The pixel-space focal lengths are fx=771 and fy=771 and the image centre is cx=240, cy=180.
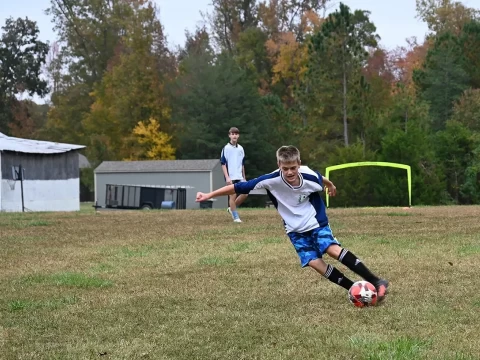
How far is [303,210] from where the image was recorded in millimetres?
7383

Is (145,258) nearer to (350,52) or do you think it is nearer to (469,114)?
(350,52)

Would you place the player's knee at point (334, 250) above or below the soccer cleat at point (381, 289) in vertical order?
above

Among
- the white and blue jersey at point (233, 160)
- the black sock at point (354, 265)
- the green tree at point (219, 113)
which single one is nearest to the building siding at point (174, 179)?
the green tree at point (219, 113)

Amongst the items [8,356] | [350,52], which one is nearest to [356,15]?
[350,52]

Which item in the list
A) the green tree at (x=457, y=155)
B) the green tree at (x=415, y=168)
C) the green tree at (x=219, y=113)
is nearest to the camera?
the green tree at (x=415, y=168)

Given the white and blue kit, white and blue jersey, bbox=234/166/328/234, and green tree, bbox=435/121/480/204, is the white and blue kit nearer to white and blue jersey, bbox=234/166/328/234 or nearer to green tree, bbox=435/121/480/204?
white and blue jersey, bbox=234/166/328/234

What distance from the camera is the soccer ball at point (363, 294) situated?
6.48 metres

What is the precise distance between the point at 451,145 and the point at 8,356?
44.6 meters

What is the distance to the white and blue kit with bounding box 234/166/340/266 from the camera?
24.0 feet

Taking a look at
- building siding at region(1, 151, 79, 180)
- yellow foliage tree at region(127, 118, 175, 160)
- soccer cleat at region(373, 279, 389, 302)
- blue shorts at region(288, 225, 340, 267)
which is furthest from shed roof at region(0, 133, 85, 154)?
soccer cleat at region(373, 279, 389, 302)

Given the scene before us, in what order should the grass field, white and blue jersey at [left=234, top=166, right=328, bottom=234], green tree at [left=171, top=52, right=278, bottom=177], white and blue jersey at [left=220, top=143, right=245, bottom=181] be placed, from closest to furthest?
the grass field, white and blue jersey at [left=234, top=166, right=328, bottom=234], white and blue jersey at [left=220, top=143, right=245, bottom=181], green tree at [left=171, top=52, right=278, bottom=177]

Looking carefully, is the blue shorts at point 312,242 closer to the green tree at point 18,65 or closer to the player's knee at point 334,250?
the player's knee at point 334,250

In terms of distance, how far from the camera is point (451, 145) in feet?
154

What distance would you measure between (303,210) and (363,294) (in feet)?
3.91
